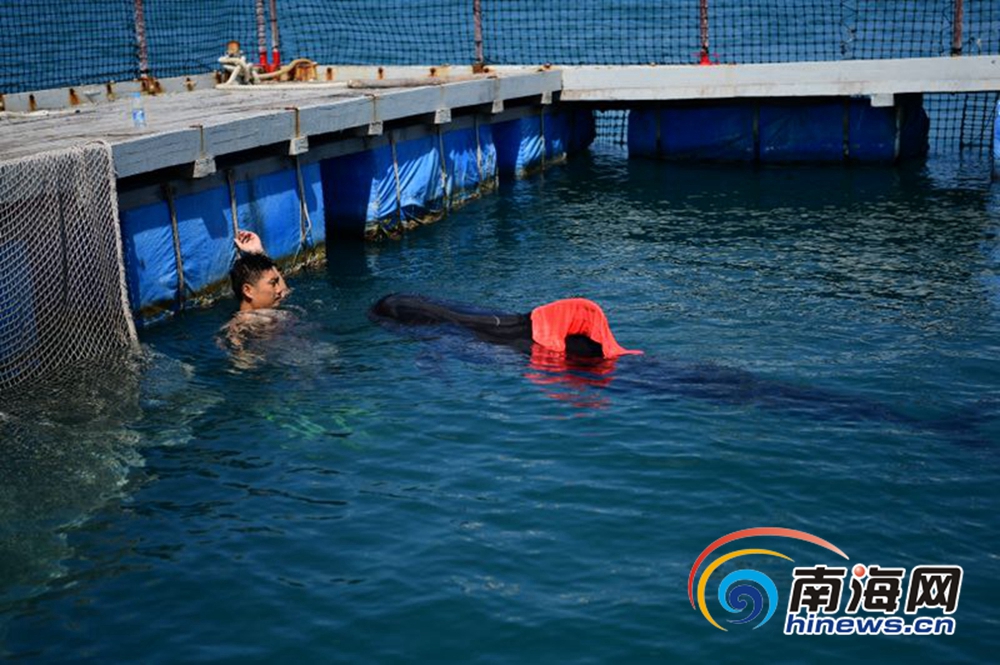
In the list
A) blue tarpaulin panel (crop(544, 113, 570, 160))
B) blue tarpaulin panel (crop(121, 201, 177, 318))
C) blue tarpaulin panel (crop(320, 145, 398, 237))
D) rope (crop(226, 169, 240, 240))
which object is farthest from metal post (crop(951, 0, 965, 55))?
blue tarpaulin panel (crop(121, 201, 177, 318))

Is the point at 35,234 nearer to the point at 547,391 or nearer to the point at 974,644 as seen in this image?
the point at 547,391

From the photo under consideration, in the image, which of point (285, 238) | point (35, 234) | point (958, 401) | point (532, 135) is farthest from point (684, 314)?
point (532, 135)

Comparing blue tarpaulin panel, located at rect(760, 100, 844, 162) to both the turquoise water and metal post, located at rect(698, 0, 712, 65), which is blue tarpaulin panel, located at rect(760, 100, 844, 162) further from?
the turquoise water

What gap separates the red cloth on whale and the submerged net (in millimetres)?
4137

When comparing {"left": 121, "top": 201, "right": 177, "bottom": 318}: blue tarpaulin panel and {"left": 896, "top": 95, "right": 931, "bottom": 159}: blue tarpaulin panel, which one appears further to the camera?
{"left": 896, "top": 95, "right": 931, "bottom": 159}: blue tarpaulin panel

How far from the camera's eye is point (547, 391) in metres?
11.0

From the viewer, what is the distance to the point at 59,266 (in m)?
11.7

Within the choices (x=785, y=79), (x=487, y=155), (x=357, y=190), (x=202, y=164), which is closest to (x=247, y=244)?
(x=202, y=164)

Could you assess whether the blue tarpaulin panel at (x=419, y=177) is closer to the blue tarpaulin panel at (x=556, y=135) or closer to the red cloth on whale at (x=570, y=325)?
the blue tarpaulin panel at (x=556, y=135)

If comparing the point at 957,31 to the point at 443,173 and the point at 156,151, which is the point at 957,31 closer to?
the point at 443,173

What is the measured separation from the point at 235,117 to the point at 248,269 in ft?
10.2

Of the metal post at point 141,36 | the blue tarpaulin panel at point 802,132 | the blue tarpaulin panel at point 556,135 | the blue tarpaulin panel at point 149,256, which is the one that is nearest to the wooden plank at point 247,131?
the blue tarpaulin panel at point 149,256

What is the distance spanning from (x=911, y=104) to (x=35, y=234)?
1596 centimetres

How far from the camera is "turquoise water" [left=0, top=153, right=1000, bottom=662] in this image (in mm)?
7270
